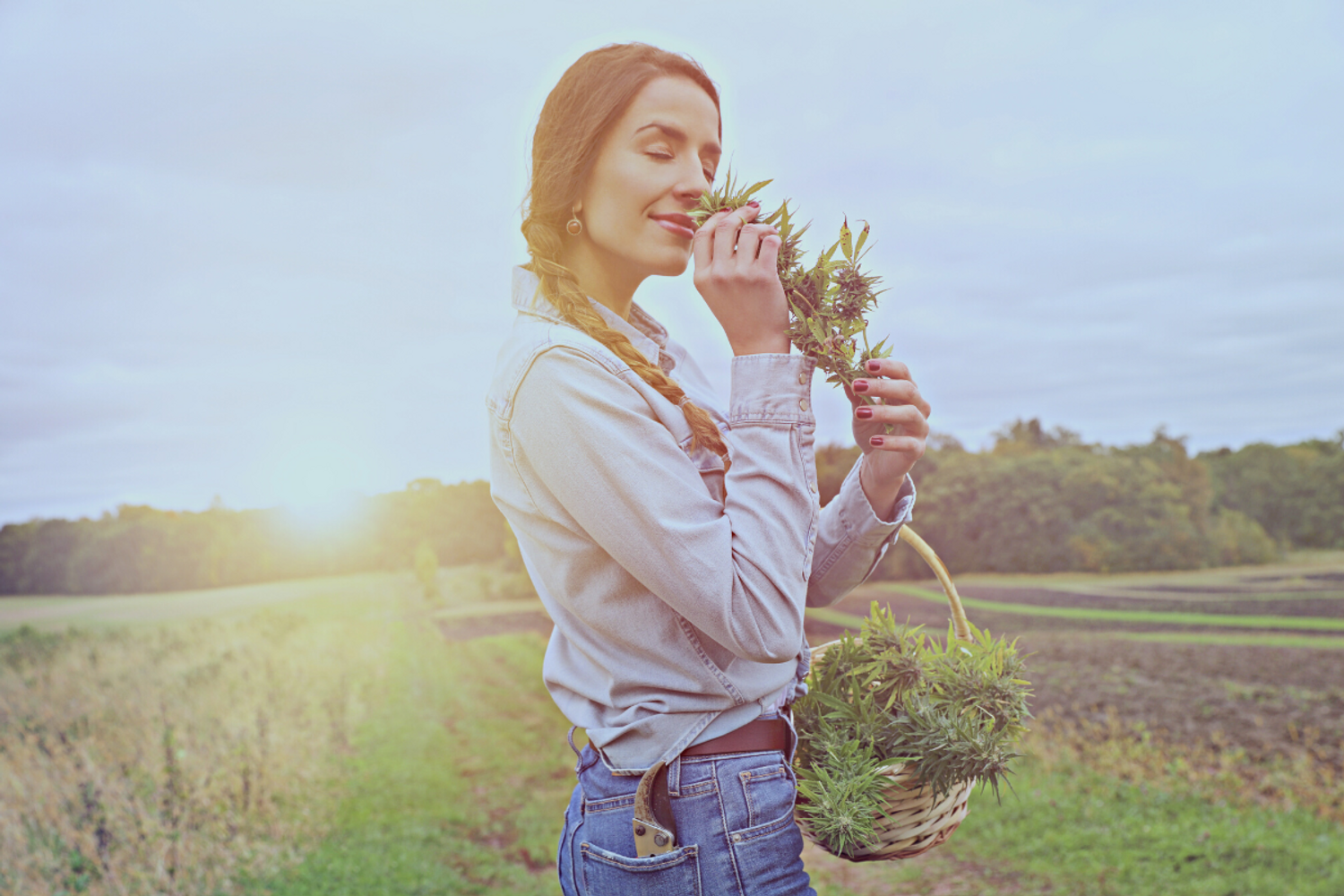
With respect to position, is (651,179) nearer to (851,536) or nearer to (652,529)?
(652,529)

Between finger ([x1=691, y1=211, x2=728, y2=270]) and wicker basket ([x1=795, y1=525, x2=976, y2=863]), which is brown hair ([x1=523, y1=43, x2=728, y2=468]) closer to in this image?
finger ([x1=691, y1=211, x2=728, y2=270])

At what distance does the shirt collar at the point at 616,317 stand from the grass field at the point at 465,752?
10.4ft

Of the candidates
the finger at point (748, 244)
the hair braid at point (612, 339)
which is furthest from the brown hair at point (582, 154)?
the finger at point (748, 244)

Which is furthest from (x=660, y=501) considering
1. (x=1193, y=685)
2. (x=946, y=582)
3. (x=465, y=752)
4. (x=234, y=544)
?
(x=234, y=544)

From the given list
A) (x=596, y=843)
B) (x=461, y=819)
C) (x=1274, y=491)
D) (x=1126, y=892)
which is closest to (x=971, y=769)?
(x=596, y=843)

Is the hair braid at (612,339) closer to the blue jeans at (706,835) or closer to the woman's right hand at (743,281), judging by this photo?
the woman's right hand at (743,281)

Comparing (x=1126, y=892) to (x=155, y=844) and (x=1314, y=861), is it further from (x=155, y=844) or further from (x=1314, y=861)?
(x=155, y=844)

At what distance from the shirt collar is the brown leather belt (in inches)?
23.6

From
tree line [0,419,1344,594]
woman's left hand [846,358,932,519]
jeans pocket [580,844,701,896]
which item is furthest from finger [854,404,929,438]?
tree line [0,419,1344,594]

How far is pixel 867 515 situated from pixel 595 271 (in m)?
0.67

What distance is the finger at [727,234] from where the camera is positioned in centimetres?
121

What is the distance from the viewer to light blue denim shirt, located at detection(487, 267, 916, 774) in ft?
3.55

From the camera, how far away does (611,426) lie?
1106 mm

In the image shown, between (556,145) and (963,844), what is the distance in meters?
5.62
